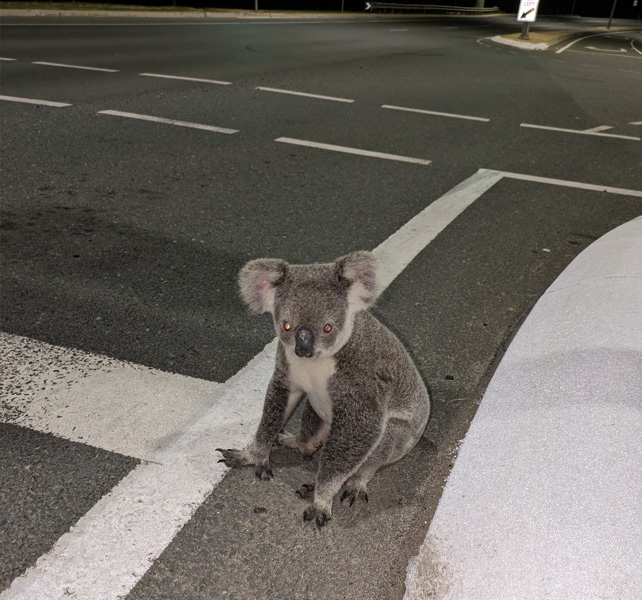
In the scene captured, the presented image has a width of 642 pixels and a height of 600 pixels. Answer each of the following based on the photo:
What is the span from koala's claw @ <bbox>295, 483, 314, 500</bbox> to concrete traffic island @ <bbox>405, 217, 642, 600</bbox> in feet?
2.01

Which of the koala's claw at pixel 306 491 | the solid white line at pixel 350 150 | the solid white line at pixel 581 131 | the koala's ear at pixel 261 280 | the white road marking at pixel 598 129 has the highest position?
the koala's ear at pixel 261 280

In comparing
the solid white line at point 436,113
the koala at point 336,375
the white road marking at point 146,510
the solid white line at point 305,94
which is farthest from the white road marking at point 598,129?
the koala at point 336,375

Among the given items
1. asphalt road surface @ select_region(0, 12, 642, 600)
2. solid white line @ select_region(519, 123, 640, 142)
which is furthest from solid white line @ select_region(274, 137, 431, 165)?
solid white line @ select_region(519, 123, 640, 142)

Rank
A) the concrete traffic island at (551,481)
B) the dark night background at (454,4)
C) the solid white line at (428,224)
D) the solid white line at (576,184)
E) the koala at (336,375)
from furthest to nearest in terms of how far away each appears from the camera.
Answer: the dark night background at (454,4) → the solid white line at (576,184) → the solid white line at (428,224) → the koala at (336,375) → the concrete traffic island at (551,481)

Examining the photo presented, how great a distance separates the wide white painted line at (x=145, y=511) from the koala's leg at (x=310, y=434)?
0.26 metres

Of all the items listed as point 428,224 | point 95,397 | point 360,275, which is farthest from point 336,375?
point 428,224

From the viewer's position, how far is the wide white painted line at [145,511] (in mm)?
2598

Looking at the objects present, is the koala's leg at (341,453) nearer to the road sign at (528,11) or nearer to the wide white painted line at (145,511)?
the wide white painted line at (145,511)

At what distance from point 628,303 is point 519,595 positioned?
8.27 ft

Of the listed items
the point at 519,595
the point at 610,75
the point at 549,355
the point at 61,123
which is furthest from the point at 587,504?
the point at 610,75

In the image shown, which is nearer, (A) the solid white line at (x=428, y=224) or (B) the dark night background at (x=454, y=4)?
(A) the solid white line at (x=428, y=224)

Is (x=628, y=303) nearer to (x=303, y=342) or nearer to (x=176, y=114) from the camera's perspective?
(x=303, y=342)

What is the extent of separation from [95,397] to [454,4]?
220ft

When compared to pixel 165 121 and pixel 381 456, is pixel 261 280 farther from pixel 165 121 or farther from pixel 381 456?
pixel 165 121
